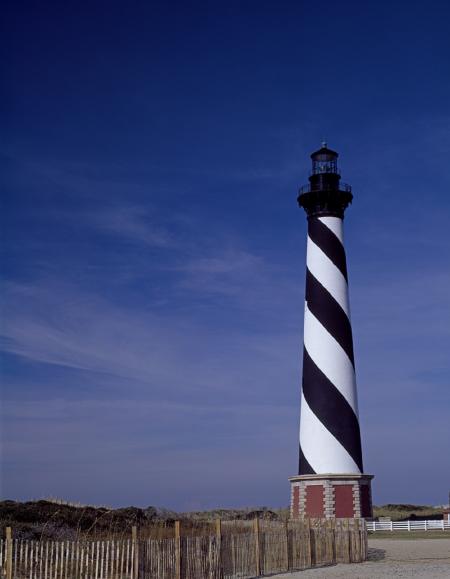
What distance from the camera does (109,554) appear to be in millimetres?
17734

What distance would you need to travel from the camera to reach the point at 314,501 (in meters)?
34.7

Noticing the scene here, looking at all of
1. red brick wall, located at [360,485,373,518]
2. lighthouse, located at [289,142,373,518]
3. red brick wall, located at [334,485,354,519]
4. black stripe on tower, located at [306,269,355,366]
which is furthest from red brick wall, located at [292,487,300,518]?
black stripe on tower, located at [306,269,355,366]

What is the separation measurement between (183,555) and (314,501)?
55.0ft

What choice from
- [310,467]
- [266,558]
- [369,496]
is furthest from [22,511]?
[369,496]

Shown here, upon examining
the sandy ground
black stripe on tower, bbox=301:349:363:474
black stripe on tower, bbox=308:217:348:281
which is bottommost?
the sandy ground

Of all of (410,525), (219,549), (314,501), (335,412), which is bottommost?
(219,549)

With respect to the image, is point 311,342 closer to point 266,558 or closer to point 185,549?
point 266,558

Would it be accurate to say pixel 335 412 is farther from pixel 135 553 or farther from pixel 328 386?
pixel 135 553

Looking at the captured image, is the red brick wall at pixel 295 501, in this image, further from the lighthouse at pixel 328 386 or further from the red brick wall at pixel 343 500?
the red brick wall at pixel 343 500

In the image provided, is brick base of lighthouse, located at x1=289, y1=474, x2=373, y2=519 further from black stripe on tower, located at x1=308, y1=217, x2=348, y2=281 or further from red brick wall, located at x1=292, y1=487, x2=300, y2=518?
black stripe on tower, located at x1=308, y1=217, x2=348, y2=281

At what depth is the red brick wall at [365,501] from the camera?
115 feet

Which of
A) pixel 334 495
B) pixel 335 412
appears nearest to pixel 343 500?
pixel 334 495

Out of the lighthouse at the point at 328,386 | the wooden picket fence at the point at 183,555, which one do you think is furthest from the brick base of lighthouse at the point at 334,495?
the wooden picket fence at the point at 183,555

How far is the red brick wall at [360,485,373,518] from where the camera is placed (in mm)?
34969
